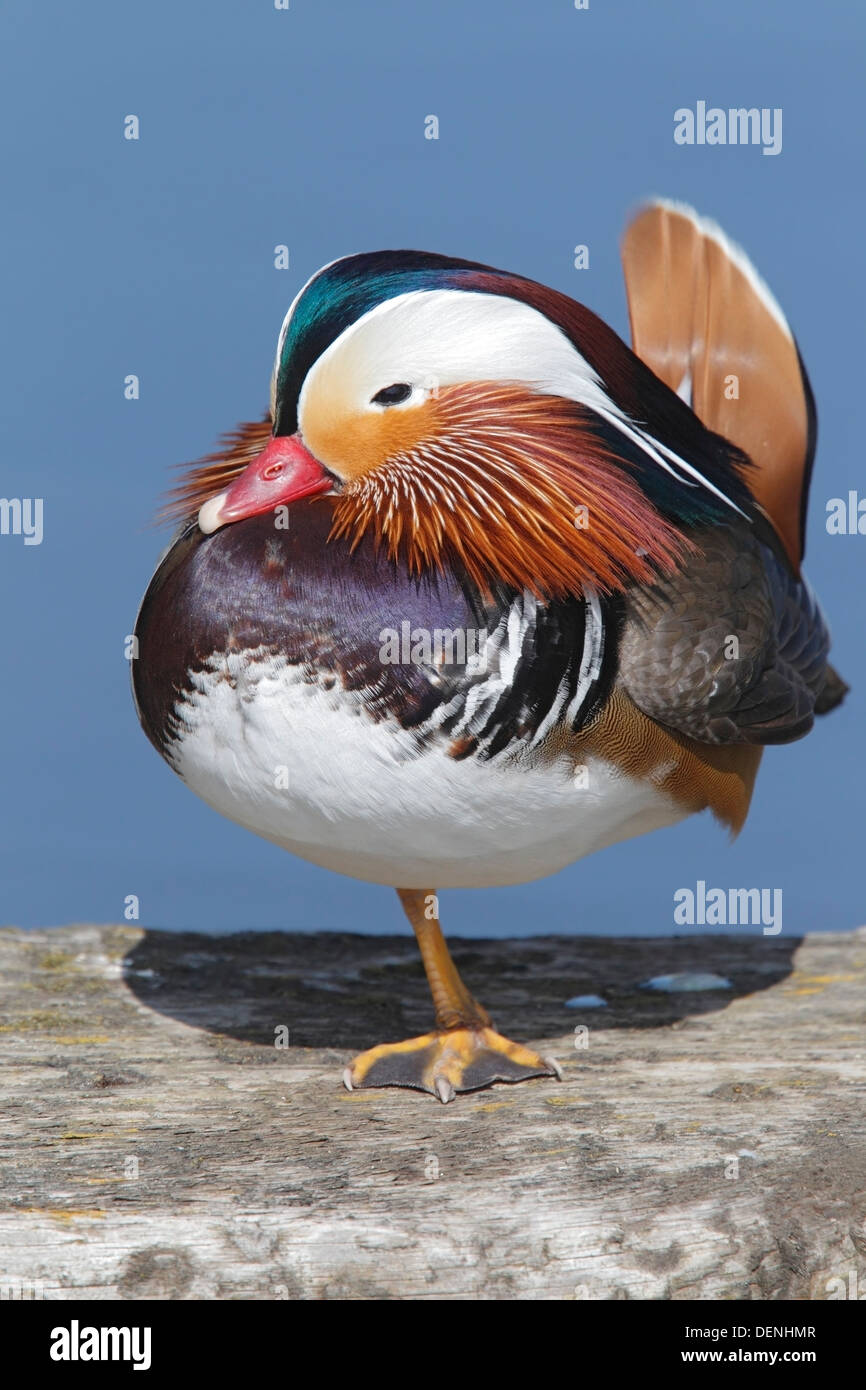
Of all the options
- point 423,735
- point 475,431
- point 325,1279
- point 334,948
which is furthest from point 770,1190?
point 334,948

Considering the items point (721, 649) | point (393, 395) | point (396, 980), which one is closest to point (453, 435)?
point (393, 395)

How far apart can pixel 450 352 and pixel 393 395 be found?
0.07 m

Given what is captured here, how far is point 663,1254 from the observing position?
1.43 meters

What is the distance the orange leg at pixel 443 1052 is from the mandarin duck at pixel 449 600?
173 mm

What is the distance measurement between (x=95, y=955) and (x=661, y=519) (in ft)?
3.65

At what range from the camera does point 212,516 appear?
152 centimetres

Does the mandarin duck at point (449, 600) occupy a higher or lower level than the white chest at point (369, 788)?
higher

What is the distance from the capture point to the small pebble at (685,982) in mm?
2211

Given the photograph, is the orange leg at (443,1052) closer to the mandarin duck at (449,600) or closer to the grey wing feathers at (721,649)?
the mandarin duck at (449,600)

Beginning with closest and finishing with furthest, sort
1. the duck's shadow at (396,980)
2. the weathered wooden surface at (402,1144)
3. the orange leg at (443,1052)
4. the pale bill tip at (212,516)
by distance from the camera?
1. the weathered wooden surface at (402,1144)
2. the pale bill tip at (212,516)
3. the orange leg at (443,1052)
4. the duck's shadow at (396,980)

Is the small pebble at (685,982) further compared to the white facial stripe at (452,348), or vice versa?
the small pebble at (685,982)

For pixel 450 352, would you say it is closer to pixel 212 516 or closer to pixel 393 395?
pixel 393 395

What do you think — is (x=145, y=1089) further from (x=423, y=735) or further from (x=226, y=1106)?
(x=423, y=735)

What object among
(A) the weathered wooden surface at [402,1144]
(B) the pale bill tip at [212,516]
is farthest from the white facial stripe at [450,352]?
(A) the weathered wooden surface at [402,1144]
